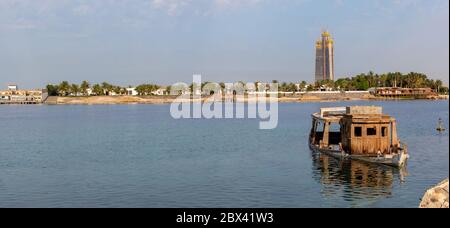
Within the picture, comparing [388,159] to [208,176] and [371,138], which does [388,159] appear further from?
[208,176]

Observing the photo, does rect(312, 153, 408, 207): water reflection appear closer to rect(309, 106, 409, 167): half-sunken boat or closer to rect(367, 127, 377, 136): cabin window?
rect(309, 106, 409, 167): half-sunken boat

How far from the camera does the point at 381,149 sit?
→ 168 feet

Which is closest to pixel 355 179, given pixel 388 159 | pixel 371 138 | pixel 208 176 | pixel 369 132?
pixel 388 159

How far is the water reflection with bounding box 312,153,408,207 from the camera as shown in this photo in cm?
3828

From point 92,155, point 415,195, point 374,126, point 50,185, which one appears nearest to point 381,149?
point 374,126

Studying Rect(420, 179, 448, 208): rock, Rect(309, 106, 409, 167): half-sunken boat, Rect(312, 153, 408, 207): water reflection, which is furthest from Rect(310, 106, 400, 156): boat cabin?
Rect(420, 179, 448, 208): rock

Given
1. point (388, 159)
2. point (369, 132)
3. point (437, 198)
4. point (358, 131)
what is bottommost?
point (388, 159)

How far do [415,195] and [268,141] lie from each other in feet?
140

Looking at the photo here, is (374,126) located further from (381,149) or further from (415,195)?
(415,195)

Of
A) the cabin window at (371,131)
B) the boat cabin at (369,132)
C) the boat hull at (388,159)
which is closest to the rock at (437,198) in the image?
the boat hull at (388,159)

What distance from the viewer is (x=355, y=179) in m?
44.5

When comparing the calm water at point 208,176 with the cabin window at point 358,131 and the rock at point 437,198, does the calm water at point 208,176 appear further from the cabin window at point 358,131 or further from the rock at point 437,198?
the rock at point 437,198

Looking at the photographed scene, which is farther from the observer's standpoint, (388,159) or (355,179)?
(388,159)
